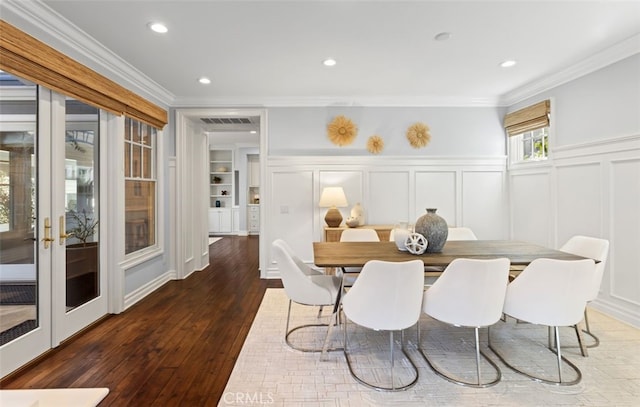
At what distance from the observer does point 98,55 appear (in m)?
2.90

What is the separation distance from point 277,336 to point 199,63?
285 cm

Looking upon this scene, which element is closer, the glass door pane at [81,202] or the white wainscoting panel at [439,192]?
the glass door pane at [81,202]

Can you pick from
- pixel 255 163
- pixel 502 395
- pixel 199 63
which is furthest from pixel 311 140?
pixel 255 163

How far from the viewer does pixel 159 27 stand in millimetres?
2561

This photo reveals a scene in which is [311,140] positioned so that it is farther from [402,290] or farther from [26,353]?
[26,353]

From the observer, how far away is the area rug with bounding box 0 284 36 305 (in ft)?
7.13

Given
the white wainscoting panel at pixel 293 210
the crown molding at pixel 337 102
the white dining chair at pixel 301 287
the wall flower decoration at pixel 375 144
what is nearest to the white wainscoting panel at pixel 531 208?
the crown molding at pixel 337 102

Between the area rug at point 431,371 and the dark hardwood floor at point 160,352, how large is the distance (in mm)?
193

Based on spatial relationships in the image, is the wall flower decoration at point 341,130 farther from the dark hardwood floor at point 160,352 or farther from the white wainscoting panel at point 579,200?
the white wainscoting panel at point 579,200

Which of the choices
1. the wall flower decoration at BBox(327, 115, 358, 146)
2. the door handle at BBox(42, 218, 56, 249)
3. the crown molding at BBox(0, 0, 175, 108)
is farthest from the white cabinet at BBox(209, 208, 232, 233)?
the door handle at BBox(42, 218, 56, 249)

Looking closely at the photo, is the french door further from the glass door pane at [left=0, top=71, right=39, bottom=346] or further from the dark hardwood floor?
the dark hardwood floor

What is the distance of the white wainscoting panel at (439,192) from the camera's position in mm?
4629

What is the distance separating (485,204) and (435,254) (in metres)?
2.68

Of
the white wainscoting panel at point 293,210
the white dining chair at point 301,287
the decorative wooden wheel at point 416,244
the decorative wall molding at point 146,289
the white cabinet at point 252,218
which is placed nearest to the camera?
the white dining chair at point 301,287
